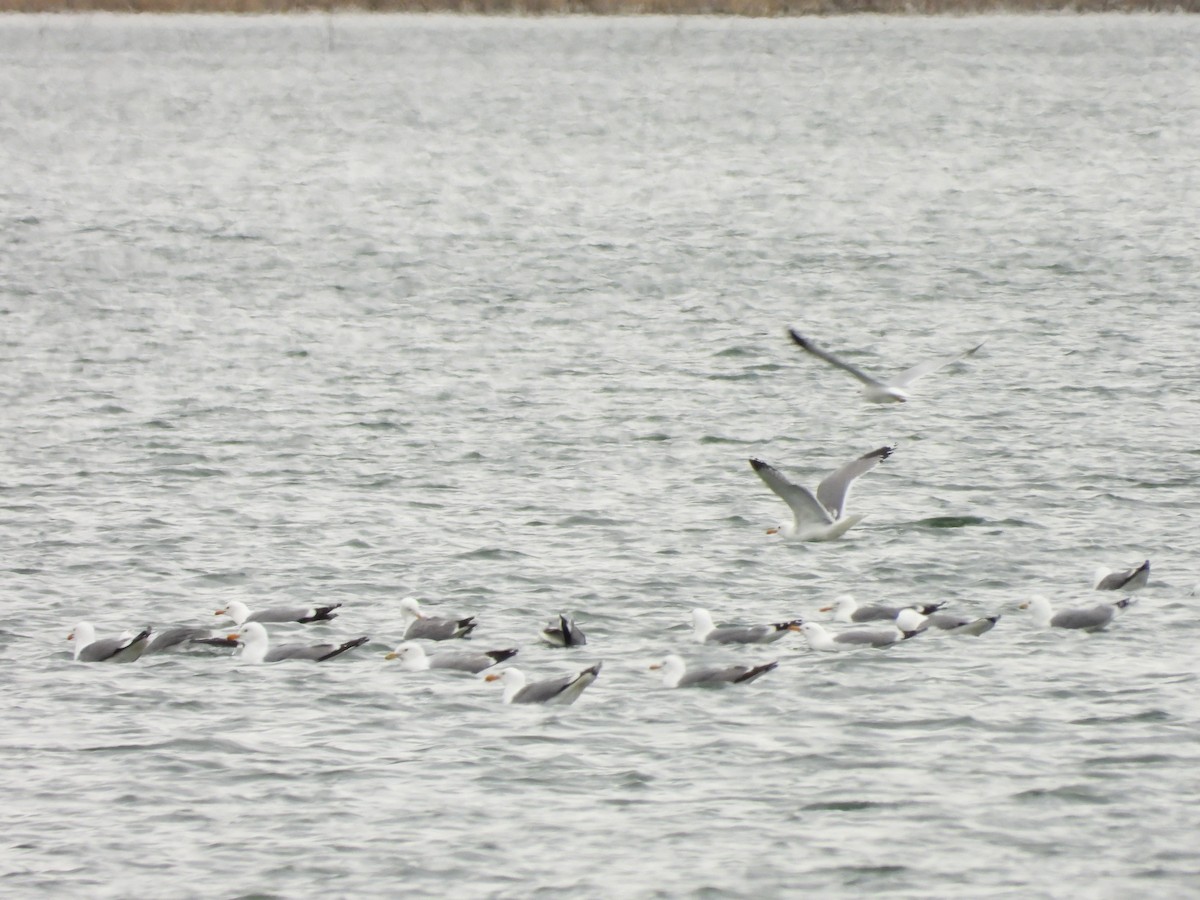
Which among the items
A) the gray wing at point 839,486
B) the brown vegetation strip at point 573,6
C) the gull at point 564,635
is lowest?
the gull at point 564,635

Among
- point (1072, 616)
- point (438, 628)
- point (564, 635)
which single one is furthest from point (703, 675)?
point (1072, 616)

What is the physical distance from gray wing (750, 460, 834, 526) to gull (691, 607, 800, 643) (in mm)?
1528

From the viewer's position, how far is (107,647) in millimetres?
15195

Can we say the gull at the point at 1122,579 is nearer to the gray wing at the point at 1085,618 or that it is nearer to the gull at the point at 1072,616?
the gull at the point at 1072,616

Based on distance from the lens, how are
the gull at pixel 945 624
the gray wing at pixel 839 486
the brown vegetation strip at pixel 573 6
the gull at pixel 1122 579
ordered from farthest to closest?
the brown vegetation strip at pixel 573 6
the gray wing at pixel 839 486
the gull at pixel 1122 579
the gull at pixel 945 624

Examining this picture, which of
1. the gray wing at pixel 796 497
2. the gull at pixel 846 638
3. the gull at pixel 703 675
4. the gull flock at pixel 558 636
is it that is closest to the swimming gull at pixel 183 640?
the gull flock at pixel 558 636

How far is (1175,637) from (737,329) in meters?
15.8

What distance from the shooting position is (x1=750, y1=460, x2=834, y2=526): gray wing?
673 inches

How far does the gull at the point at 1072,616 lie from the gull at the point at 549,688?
3.61m

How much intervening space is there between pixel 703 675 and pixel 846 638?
1.27m

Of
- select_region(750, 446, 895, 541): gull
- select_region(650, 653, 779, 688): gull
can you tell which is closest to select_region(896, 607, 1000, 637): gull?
select_region(650, 653, 779, 688): gull

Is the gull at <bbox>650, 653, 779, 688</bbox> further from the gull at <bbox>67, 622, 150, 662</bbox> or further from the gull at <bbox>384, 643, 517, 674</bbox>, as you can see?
the gull at <bbox>67, 622, 150, 662</bbox>

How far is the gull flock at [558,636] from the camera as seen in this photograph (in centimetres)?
1461

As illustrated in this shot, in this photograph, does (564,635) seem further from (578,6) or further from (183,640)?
(578,6)
